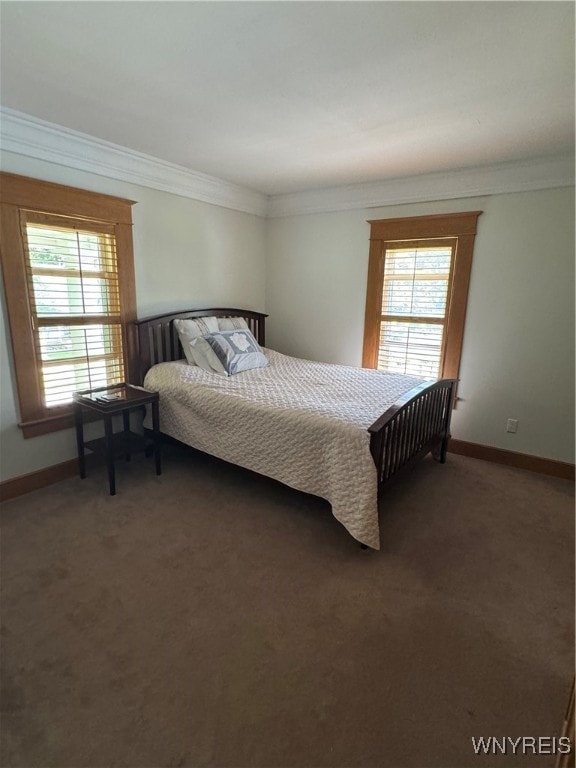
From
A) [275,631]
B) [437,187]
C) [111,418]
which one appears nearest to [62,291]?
[111,418]

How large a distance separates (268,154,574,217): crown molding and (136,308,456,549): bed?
1604mm

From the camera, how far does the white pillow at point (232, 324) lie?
3805mm

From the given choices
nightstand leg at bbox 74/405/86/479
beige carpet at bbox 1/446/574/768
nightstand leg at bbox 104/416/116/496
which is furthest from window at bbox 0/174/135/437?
beige carpet at bbox 1/446/574/768

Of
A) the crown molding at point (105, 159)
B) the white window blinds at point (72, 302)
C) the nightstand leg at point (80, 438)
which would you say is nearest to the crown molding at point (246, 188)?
the crown molding at point (105, 159)

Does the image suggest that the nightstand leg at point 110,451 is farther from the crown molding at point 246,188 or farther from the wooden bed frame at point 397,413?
the crown molding at point 246,188

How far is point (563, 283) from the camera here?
3.00 metres

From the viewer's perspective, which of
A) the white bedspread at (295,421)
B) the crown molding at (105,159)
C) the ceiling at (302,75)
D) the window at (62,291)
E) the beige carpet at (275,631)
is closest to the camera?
the beige carpet at (275,631)

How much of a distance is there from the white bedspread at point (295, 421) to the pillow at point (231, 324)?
615 mm

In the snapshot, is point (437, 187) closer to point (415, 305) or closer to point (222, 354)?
point (415, 305)

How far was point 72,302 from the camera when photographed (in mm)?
2816

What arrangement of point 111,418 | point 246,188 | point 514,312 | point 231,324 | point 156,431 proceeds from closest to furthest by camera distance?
point 111,418 → point 156,431 → point 514,312 → point 231,324 → point 246,188

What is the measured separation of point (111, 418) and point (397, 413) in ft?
6.14

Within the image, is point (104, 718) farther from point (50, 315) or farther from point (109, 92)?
point (109, 92)

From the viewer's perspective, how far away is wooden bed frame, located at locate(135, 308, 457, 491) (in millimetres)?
2271
